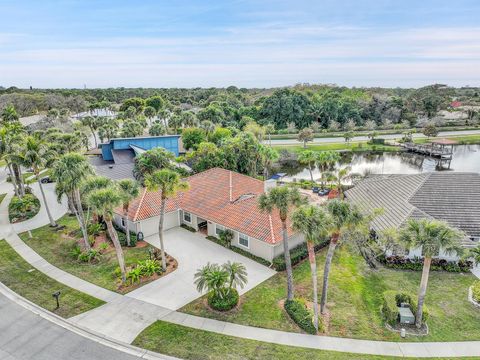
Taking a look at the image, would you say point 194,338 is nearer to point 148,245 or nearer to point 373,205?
point 148,245

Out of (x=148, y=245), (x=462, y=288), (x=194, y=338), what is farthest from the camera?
(x=148, y=245)

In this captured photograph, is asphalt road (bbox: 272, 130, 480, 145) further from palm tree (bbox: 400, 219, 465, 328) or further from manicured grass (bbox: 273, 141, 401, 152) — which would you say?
palm tree (bbox: 400, 219, 465, 328)

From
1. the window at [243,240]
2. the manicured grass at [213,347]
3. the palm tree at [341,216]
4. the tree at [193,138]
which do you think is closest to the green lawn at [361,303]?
the manicured grass at [213,347]

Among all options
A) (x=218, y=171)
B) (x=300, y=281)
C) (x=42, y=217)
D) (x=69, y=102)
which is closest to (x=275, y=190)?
(x=300, y=281)

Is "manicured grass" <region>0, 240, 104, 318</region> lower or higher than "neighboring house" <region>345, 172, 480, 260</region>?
lower

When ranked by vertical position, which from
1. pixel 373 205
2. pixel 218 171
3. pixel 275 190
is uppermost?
pixel 275 190

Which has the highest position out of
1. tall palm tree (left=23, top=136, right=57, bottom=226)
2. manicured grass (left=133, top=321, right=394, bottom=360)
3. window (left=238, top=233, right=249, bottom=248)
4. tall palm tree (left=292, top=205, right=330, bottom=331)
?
tall palm tree (left=23, top=136, right=57, bottom=226)

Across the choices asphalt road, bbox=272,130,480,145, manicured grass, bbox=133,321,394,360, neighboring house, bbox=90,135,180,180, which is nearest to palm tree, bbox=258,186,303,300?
manicured grass, bbox=133,321,394,360
